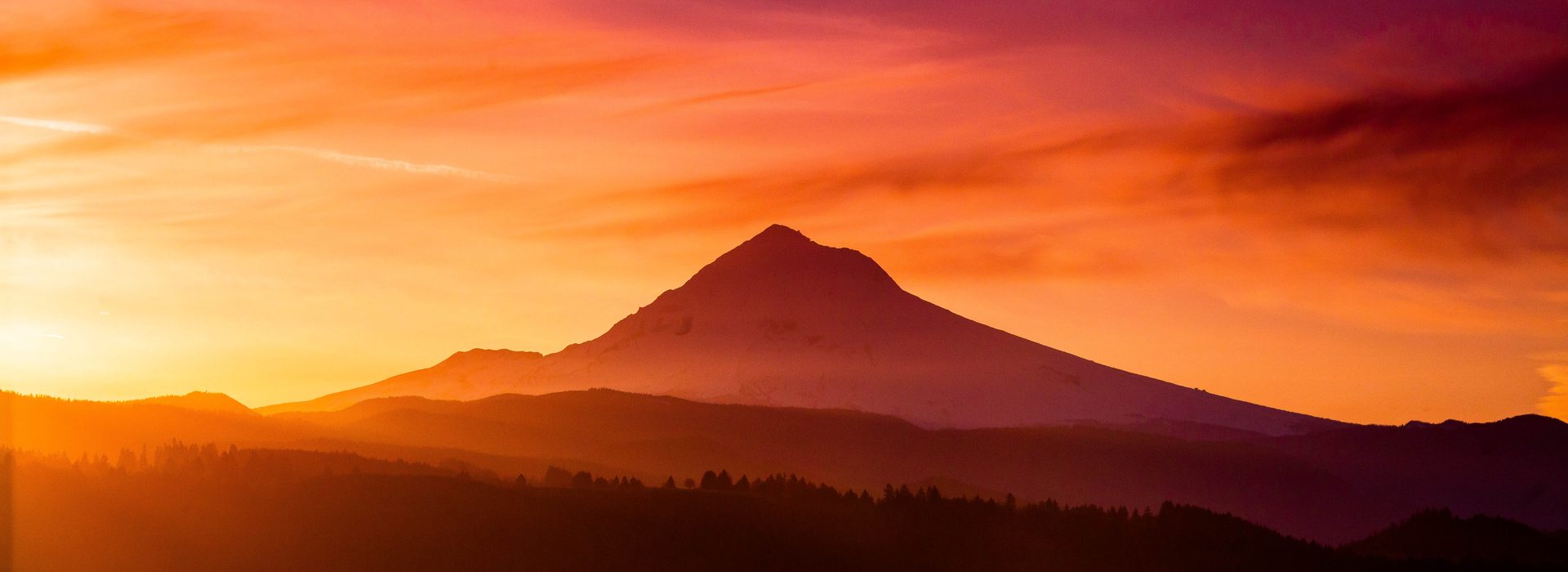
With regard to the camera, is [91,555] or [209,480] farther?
[209,480]

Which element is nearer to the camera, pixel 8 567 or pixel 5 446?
pixel 8 567

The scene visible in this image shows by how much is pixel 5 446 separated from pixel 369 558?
121ft

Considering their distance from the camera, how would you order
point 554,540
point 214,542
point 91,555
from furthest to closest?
point 554,540 → point 214,542 → point 91,555

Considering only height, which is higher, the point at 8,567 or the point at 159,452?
the point at 159,452

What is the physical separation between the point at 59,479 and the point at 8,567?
29478mm

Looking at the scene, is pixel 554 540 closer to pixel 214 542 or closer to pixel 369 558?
pixel 369 558

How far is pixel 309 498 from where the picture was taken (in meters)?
178

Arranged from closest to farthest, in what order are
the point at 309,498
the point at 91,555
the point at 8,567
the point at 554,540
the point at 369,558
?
the point at 8,567 < the point at 91,555 < the point at 369,558 < the point at 309,498 < the point at 554,540

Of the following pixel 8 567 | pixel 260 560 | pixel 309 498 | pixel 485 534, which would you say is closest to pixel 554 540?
pixel 485 534

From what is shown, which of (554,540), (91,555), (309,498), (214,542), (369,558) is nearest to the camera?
(91,555)

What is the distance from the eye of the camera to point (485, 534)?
18325cm

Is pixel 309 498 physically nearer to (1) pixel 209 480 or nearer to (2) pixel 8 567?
(1) pixel 209 480

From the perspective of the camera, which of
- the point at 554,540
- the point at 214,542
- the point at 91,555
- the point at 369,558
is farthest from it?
the point at 554,540

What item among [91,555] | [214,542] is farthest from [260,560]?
[91,555]
